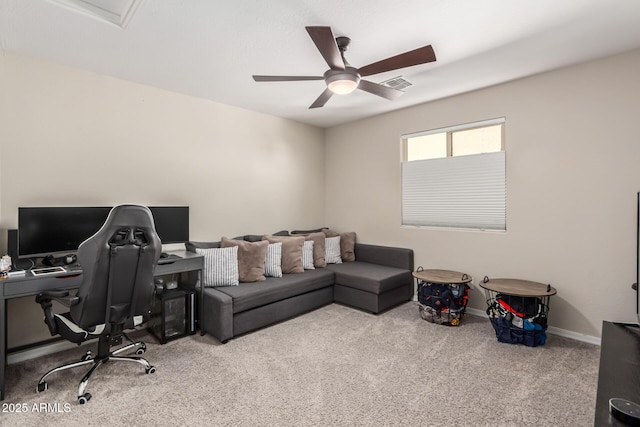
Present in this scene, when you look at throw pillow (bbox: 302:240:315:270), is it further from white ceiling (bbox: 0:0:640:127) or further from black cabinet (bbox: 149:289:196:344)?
white ceiling (bbox: 0:0:640:127)

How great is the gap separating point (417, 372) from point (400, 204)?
8.03 ft

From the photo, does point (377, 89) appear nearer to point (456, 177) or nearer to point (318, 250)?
point (456, 177)

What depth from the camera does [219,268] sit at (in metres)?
3.33

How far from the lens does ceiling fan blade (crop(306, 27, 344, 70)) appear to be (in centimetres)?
190

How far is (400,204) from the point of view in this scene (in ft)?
14.5

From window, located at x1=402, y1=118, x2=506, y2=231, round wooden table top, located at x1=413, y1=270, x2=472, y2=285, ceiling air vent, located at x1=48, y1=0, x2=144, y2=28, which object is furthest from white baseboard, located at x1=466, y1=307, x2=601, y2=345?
ceiling air vent, located at x1=48, y1=0, x2=144, y2=28

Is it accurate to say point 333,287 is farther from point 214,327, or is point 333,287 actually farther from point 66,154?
point 66,154

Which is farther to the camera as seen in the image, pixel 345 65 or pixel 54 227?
pixel 54 227

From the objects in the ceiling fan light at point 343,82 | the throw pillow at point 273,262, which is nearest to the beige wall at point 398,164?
the throw pillow at point 273,262

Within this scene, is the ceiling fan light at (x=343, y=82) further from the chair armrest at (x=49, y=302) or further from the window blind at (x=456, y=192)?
the chair armrest at (x=49, y=302)

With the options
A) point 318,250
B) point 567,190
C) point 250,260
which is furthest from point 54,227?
point 567,190

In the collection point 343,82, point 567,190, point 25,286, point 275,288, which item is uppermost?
point 343,82

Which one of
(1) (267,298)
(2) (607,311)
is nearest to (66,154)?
(1) (267,298)

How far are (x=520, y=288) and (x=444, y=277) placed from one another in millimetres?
734
